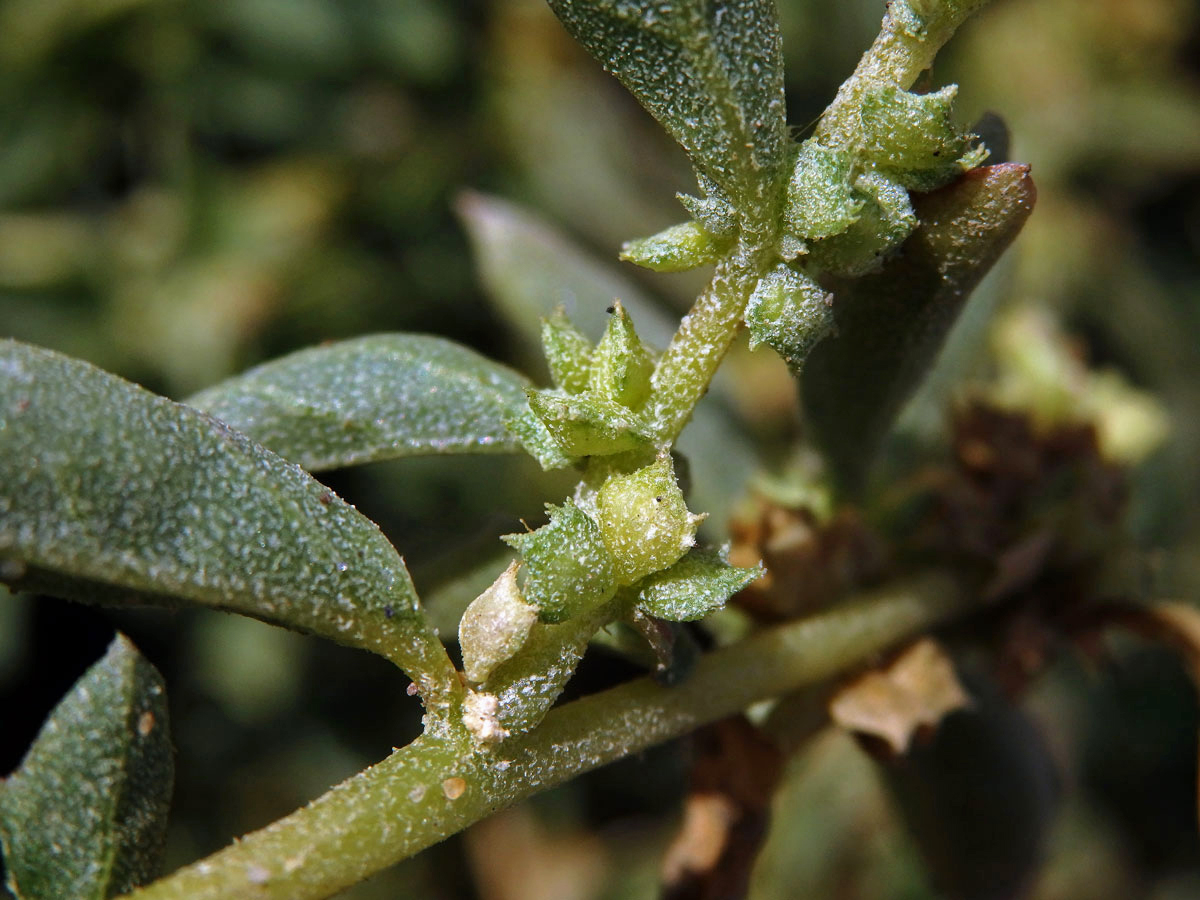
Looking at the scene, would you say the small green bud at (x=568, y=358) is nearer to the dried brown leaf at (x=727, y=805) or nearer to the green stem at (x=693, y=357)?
the green stem at (x=693, y=357)

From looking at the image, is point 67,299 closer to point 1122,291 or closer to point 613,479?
point 613,479

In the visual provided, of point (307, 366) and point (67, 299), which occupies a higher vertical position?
point (307, 366)

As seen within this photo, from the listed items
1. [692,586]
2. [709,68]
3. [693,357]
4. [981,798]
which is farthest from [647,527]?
[981,798]

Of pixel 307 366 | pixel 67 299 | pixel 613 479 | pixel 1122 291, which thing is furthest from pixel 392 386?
pixel 1122 291

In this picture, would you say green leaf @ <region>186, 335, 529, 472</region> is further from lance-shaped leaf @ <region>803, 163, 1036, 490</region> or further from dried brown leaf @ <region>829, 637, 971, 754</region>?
dried brown leaf @ <region>829, 637, 971, 754</region>

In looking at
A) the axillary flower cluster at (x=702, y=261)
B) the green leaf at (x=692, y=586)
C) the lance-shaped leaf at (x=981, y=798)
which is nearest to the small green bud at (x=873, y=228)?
the axillary flower cluster at (x=702, y=261)

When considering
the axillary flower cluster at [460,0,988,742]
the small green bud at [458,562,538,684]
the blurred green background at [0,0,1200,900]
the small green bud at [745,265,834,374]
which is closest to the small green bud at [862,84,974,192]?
the axillary flower cluster at [460,0,988,742]
